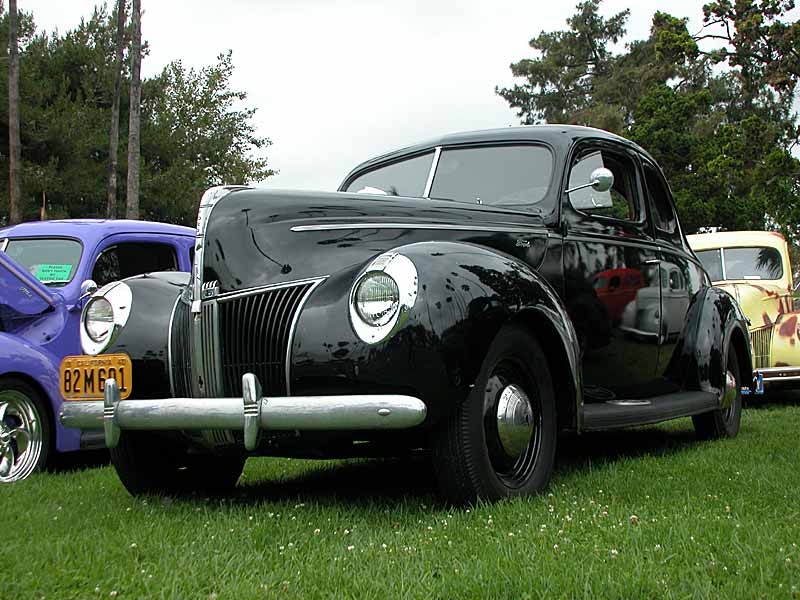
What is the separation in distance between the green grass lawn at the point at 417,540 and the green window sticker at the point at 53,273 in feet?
→ 6.93

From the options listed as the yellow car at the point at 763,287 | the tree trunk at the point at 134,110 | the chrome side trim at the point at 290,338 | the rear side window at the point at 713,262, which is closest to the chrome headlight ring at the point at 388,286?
the chrome side trim at the point at 290,338

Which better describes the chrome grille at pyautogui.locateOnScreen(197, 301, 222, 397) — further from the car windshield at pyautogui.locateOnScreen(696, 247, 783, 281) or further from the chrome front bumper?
the car windshield at pyautogui.locateOnScreen(696, 247, 783, 281)

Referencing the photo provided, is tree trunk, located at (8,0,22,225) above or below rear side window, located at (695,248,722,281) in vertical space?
above

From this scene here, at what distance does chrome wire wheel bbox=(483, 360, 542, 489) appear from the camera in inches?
149

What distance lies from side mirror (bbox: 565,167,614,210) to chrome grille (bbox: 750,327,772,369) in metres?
4.90

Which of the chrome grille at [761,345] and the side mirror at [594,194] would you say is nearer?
the side mirror at [594,194]

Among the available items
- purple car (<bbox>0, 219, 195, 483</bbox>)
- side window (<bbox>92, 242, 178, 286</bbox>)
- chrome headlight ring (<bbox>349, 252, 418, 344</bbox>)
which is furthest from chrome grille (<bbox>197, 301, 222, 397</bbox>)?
side window (<bbox>92, 242, 178, 286</bbox>)

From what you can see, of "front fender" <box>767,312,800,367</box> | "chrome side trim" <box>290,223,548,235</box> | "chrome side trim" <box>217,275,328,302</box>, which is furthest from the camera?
"front fender" <box>767,312,800,367</box>

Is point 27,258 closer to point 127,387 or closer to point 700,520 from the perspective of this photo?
point 127,387

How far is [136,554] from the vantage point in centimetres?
320

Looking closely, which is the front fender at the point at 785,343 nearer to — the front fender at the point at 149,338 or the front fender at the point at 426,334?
the front fender at the point at 426,334

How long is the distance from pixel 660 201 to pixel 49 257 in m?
4.46

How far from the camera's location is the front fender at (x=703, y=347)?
6.03 m

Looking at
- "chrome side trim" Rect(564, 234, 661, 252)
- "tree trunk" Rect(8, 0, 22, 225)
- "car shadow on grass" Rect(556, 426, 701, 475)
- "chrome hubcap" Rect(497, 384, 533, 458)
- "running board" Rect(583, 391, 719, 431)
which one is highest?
"tree trunk" Rect(8, 0, 22, 225)
